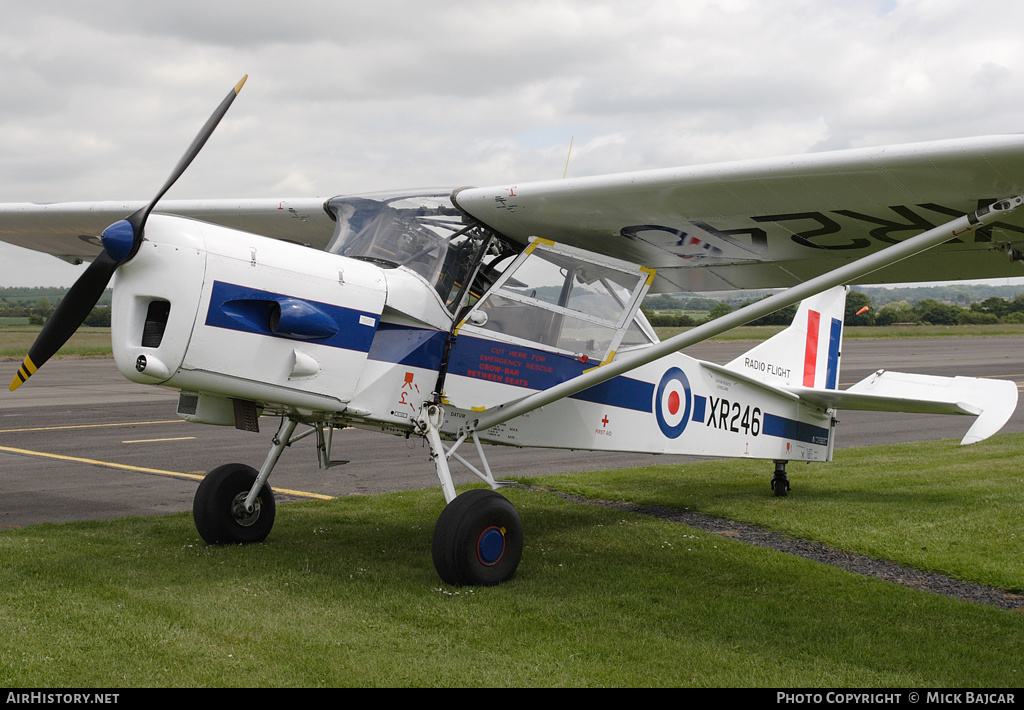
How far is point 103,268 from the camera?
5137 millimetres

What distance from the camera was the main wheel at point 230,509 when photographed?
6812mm

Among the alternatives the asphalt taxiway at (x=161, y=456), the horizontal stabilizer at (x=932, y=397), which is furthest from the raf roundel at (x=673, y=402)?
the asphalt taxiway at (x=161, y=456)

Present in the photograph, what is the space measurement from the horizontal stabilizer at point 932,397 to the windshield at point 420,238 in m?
4.32

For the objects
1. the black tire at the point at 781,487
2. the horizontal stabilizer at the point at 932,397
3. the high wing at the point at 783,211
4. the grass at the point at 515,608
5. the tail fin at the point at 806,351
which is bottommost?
the grass at the point at 515,608

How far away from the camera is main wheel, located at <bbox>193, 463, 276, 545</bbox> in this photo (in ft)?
22.4

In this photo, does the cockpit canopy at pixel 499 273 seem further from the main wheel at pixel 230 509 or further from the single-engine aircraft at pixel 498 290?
the main wheel at pixel 230 509

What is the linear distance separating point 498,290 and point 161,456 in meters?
7.43

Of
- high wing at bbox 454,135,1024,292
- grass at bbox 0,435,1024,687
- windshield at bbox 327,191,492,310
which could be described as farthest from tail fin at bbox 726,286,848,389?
windshield at bbox 327,191,492,310

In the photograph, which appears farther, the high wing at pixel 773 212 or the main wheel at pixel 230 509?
the main wheel at pixel 230 509

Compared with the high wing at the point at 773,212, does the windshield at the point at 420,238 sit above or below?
below

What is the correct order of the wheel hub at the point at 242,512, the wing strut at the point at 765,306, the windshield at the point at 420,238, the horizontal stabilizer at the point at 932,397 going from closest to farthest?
the wing strut at the point at 765,306, the windshield at the point at 420,238, the wheel hub at the point at 242,512, the horizontal stabilizer at the point at 932,397

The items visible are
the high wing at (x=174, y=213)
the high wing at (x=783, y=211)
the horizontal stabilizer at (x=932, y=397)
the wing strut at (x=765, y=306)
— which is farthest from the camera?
the horizontal stabilizer at (x=932, y=397)

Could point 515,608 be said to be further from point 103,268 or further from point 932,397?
point 932,397

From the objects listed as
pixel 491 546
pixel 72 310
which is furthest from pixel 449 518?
pixel 72 310
